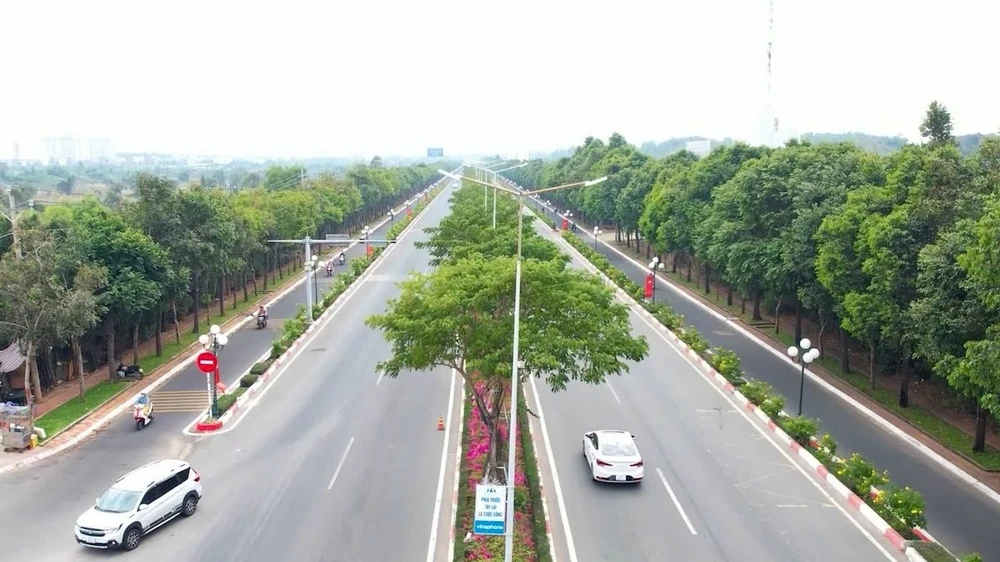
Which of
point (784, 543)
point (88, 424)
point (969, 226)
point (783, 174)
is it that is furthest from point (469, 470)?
point (783, 174)

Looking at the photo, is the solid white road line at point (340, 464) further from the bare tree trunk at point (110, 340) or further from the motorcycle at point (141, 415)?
the bare tree trunk at point (110, 340)

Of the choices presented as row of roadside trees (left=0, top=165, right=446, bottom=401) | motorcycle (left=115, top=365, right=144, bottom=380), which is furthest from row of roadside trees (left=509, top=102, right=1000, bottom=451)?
motorcycle (left=115, top=365, right=144, bottom=380)

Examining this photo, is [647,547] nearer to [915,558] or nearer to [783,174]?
[915,558]

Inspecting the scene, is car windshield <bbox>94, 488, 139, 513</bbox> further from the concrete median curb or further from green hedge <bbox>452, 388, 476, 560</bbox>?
the concrete median curb

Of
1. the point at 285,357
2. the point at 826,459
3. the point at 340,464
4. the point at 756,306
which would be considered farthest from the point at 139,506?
the point at 756,306

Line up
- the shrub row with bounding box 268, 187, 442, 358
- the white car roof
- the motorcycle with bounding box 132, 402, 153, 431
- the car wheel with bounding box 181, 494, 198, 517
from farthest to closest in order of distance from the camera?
the shrub row with bounding box 268, 187, 442, 358
the motorcycle with bounding box 132, 402, 153, 431
the car wheel with bounding box 181, 494, 198, 517
the white car roof

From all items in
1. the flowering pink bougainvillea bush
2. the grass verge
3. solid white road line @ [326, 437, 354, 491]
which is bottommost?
the grass verge

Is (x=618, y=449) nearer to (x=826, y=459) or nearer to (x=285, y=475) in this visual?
(x=826, y=459)
